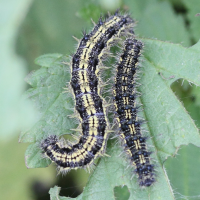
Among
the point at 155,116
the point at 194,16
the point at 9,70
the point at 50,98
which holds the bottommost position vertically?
the point at 9,70

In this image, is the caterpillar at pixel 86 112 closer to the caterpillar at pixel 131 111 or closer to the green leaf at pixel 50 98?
the green leaf at pixel 50 98

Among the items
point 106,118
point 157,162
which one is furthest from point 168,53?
point 157,162

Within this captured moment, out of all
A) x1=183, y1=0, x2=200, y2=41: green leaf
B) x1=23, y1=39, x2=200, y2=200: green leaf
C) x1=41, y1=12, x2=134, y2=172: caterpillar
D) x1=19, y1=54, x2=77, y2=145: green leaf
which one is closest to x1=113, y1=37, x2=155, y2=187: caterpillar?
x1=23, y1=39, x2=200, y2=200: green leaf

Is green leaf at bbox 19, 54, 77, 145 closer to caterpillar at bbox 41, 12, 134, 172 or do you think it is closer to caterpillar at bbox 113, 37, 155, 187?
caterpillar at bbox 41, 12, 134, 172

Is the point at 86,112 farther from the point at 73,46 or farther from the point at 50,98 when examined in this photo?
the point at 73,46

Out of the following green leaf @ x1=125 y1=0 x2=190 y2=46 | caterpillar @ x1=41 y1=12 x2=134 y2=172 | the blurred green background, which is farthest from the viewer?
green leaf @ x1=125 y1=0 x2=190 y2=46

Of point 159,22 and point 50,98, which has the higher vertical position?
point 159,22

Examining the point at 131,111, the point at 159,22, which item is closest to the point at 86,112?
the point at 131,111
